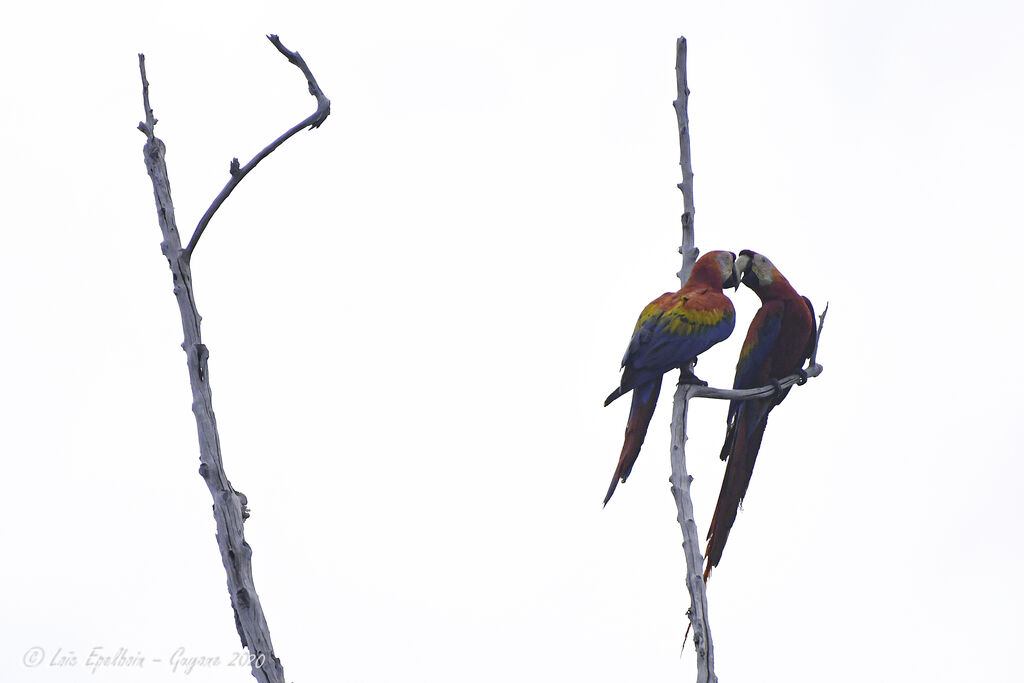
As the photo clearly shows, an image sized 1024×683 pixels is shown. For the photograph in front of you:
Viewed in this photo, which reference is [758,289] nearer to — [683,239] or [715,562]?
[683,239]

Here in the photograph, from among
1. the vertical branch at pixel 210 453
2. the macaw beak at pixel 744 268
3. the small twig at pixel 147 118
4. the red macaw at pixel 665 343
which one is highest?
the macaw beak at pixel 744 268

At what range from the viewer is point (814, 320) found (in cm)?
543

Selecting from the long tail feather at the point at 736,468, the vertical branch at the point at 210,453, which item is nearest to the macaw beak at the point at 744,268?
the long tail feather at the point at 736,468

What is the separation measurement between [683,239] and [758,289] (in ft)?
2.32

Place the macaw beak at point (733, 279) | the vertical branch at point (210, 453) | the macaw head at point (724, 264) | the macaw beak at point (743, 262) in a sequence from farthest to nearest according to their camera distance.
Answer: the macaw beak at point (743, 262) < the macaw beak at point (733, 279) < the macaw head at point (724, 264) < the vertical branch at point (210, 453)

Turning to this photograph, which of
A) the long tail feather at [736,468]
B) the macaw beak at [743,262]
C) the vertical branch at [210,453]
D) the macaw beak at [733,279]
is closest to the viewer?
the vertical branch at [210,453]

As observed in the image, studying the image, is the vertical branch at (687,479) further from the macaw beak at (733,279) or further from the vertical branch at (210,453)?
the vertical branch at (210,453)

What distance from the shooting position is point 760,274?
17.9 feet

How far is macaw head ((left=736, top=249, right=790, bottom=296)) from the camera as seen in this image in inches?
213

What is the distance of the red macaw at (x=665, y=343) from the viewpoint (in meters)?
4.83

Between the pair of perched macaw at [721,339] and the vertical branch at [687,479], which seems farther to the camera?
the pair of perched macaw at [721,339]

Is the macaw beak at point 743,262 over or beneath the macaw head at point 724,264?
over

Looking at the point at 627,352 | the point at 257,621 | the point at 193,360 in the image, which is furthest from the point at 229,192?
the point at 627,352

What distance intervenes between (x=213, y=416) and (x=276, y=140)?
0.90 m
